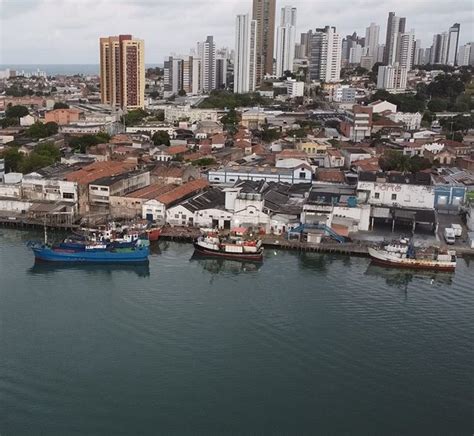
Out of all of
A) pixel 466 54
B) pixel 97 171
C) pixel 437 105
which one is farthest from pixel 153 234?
pixel 466 54

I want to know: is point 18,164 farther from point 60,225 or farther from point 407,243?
point 407,243

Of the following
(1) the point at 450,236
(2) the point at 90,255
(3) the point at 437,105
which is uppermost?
(3) the point at 437,105

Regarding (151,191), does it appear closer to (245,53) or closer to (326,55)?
(245,53)

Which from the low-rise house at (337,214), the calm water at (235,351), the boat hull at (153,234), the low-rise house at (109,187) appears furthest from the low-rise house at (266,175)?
the calm water at (235,351)

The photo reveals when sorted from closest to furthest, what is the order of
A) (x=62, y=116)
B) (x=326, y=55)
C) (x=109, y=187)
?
(x=109, y=187)
(x=62, y=116)
(x=326, y=55)

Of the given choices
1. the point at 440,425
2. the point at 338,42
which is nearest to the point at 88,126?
the point at 440,425

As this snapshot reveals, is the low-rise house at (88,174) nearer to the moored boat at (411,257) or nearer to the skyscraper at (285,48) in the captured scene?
the moored boat at (411,257)
